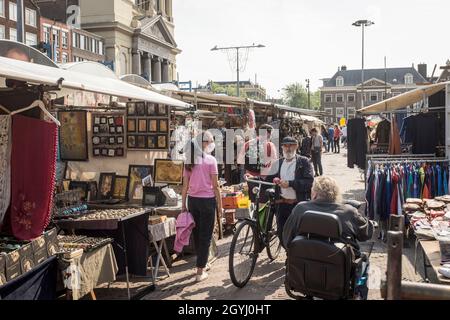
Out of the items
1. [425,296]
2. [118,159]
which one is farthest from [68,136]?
[425,296]

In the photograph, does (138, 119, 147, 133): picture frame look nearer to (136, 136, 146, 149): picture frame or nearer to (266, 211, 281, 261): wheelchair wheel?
(136, 136, 146, 149): picture frame

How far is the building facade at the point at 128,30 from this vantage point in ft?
172

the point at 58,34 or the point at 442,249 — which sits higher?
the point at 58,34

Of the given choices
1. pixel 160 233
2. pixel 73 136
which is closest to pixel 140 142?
pixel 73 136

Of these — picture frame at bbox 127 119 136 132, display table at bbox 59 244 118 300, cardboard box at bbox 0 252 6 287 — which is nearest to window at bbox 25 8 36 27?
picture frame at bbox 127 119 136 132

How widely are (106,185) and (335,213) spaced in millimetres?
3951

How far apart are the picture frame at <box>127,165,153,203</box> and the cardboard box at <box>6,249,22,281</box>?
9.47ft

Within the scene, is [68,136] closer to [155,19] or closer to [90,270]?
[90,270]

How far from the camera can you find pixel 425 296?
168 centimetres

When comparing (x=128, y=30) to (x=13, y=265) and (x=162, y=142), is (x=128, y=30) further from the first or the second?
(x=13, y=265)

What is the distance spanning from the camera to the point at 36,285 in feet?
12.8

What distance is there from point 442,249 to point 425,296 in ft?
8.03

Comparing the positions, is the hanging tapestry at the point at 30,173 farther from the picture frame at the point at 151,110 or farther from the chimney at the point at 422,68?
the chimney at the point at 422,68
